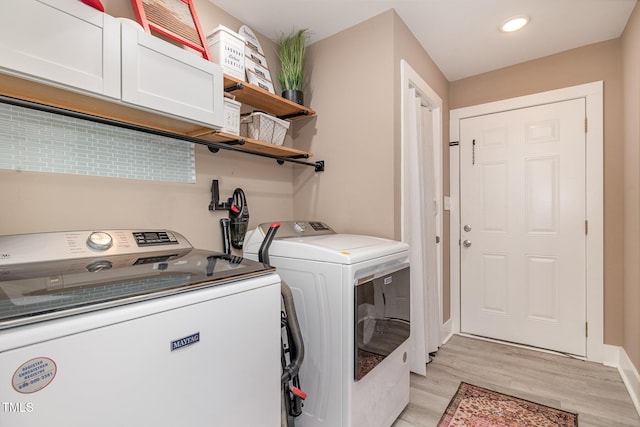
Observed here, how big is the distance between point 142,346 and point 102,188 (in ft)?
2.92

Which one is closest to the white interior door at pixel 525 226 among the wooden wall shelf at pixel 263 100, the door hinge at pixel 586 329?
the door hinge at pixel 586 329

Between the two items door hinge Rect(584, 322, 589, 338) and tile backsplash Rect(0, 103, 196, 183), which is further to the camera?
door hinge Rect(584, 322, 589, 338)

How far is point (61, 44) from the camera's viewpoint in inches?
38.5

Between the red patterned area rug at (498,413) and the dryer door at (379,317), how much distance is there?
55cm

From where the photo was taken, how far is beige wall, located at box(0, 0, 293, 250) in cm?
115

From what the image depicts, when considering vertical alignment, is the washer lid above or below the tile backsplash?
below

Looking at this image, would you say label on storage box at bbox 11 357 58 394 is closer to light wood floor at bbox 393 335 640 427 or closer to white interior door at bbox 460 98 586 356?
light wood floor at bbox 393 335 640 427

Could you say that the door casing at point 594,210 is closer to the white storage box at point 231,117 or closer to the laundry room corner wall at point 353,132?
the laundry room corner wall at point 353,132

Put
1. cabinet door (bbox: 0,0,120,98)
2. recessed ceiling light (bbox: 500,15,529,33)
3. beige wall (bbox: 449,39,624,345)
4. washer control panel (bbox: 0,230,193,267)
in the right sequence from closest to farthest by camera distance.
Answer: cabinet door (bbox: 0,0,120,98) < washer control panel (bbox: 0,230,193,267) < recessed ceiling light (bbox: 500,15,529,33) < beige wall (bbox: 449,39,624,345)

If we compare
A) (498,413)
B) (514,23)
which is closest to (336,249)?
(498,413)

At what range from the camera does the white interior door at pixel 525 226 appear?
8.14 ft

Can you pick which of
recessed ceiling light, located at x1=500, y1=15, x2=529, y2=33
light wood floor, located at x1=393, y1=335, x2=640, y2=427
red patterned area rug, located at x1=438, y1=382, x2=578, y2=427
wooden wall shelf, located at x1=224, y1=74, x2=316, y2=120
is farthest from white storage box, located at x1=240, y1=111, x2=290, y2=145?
red patterned area rug, located at x1=438, y1=382, x2=578, y2=427

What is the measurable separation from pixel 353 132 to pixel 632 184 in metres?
1.87

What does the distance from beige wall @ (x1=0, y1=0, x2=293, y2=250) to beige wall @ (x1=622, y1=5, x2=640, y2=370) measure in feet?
7.54
